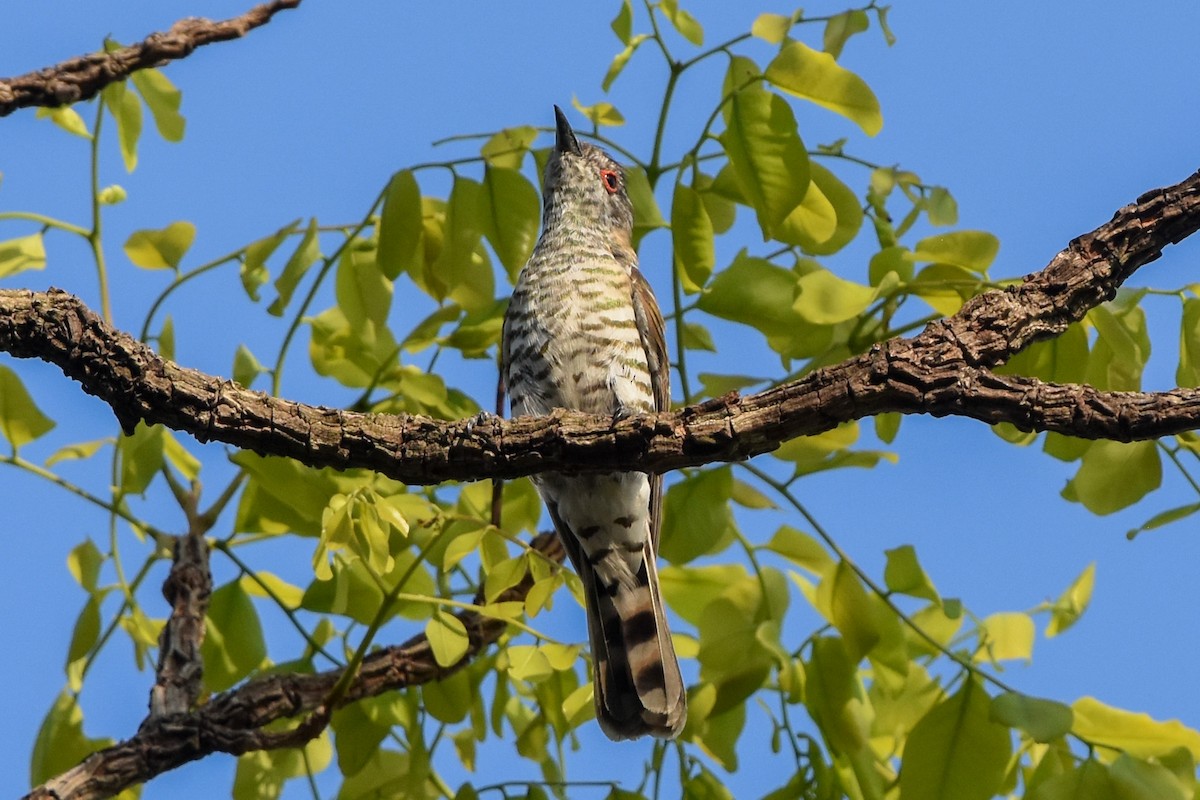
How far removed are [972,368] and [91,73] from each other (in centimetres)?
248

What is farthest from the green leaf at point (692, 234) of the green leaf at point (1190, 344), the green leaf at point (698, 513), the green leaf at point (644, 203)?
the green leaf at point (1190, 344)

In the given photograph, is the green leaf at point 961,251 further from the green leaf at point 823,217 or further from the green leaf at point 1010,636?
the green leaf at point 1010,636

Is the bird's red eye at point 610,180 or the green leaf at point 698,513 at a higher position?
the bird's red eye at point 610,180

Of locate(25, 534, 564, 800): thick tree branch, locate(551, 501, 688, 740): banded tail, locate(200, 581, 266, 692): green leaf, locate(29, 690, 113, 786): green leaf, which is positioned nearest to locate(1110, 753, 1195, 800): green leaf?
locate(551, 501, 688, 740): banded tail

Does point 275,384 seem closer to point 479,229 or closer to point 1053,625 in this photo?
point 479,229

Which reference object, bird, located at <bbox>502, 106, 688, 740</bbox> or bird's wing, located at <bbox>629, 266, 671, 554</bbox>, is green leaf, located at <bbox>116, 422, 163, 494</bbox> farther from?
bird's wing, located at <bbox>629, 266, 671, 554</bbox>

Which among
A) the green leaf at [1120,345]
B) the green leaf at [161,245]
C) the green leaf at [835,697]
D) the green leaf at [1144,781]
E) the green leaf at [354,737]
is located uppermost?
the green leaf at [161,245]

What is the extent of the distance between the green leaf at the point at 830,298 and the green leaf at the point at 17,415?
2043mm

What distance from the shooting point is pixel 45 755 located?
11.8 feet

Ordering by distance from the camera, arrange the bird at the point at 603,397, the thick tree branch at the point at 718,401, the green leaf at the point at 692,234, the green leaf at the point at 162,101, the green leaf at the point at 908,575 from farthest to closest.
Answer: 1. the bird at the point at 603,397
2. the green leaf at the point at 162,101
3. the green leaf at the point at 692,234
4. the green leaf at the point at 908,575
5. the thick tree branch at the point at 718,401

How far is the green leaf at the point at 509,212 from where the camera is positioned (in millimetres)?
3527

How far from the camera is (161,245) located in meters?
3.78

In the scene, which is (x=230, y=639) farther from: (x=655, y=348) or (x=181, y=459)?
(x=655, y=348)

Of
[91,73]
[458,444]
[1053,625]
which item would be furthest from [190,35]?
[1053,625]
